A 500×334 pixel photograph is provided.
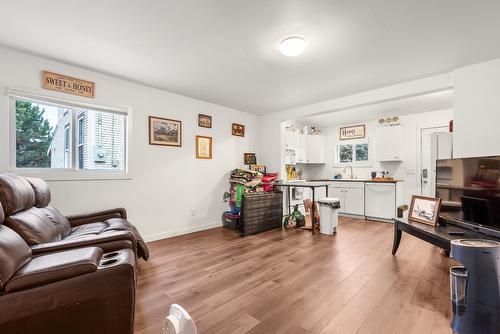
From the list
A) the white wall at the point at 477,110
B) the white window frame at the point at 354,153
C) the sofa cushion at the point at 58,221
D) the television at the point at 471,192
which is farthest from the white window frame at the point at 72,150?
the white window frame at the point at 354,153

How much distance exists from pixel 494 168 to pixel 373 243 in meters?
1.79

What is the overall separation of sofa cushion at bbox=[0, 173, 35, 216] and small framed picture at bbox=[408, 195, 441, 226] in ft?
12.7

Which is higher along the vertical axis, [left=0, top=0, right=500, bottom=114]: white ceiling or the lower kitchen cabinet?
[left=0, top=0, right=500, bottom=114]: white ceiling

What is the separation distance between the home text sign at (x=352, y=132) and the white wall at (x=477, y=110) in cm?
298

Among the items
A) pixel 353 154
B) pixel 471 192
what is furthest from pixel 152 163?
pixel 353 154

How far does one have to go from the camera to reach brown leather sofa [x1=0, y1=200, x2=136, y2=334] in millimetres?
1111

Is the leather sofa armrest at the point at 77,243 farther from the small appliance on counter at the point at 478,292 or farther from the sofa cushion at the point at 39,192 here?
the small appliance on counter at the point at 478,292

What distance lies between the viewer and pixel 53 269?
1232 mm

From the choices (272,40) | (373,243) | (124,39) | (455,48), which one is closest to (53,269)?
(124,39)

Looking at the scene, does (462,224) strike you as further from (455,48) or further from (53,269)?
(53,269)

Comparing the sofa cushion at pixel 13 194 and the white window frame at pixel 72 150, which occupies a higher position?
the white window frame at pixel 72 150

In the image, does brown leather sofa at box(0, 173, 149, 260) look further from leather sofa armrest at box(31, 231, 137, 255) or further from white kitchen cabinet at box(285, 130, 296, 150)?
white kitchen cabinet at box(285, 130, 296, 150)

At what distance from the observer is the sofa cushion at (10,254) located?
114 cm

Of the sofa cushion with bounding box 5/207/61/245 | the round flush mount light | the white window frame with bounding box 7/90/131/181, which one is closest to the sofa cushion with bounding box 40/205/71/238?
the sofa cushion with bounding box 5/207/61/245
